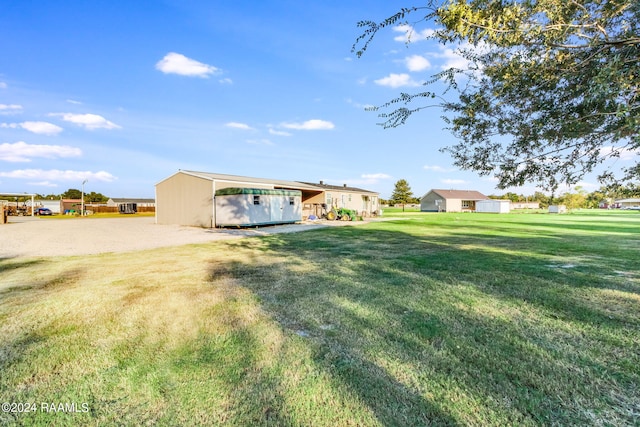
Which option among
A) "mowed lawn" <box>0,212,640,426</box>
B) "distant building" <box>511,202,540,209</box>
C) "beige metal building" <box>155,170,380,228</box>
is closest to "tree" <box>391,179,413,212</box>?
"distant building" <box>511,202,540,209</box>

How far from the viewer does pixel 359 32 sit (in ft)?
11.6

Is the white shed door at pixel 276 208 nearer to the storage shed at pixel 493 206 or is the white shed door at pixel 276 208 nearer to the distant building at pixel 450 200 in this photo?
the distant building at pixel 450 200

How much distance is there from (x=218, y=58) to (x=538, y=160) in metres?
15.1

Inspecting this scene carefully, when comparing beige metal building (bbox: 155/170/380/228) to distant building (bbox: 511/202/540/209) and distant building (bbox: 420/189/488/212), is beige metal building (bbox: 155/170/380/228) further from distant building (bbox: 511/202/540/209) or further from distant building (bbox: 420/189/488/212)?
distant building (bbox: 511/202/540/209)

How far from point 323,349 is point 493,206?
203 feet

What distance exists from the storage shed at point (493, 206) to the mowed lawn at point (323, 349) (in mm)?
56366

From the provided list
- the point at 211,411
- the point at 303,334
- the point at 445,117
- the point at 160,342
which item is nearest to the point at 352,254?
the point at 445,117

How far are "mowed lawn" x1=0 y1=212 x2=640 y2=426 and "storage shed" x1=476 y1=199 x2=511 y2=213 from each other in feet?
185

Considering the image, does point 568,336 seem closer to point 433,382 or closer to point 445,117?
point 433,382

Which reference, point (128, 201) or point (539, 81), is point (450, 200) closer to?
point (539, 81)

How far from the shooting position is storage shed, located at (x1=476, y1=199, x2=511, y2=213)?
178 feet

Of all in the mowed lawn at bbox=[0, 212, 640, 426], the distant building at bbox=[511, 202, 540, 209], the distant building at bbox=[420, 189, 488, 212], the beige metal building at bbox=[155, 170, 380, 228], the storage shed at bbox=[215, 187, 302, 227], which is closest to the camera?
the mowed lawn at bbox=[0, 212, 640, 426]

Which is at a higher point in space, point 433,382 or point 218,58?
point 218,58

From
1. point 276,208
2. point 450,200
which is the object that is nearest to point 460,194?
point 450,200
